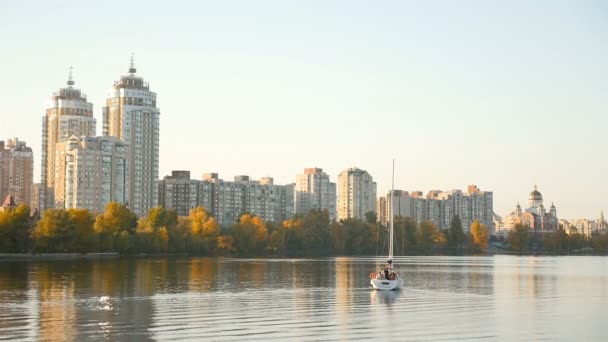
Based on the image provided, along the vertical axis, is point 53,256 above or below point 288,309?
above

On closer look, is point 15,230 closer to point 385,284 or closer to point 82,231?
point 82,231

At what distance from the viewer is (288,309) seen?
61.4m

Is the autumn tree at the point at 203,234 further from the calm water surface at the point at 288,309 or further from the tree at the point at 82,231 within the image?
the calm water surface at the point at 288,309

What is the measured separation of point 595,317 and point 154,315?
91.1ft

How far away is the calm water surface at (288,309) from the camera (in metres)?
48.6

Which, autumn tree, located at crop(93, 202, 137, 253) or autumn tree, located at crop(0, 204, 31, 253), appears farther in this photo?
autumn tree, located at crop(93, 202, 137, 253)

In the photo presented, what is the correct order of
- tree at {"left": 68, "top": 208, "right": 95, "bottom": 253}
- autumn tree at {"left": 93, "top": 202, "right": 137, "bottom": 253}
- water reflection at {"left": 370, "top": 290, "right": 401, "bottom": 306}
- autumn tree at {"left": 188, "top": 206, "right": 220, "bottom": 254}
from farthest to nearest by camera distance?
autumn tree at {"left": 188, "top": 206, "right": 220, "bottom": 254} < autumn tree at {"left": 93, "top": 202, "right": 137, "bottom": 253} < tree at {"left": 68, "top": 208, "right": 95, "bottom": 253} < water reflection at {"left": 370, "top": 290, "right": 401, "bottom": 306}

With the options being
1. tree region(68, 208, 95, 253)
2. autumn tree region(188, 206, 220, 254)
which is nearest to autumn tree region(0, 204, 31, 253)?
tree region(68, 208, 95, 253)

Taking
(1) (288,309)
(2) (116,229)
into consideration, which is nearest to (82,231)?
(2) (116,229)

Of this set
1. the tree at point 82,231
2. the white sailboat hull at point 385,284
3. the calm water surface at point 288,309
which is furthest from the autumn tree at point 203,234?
the white sailboat hull at point 385,284

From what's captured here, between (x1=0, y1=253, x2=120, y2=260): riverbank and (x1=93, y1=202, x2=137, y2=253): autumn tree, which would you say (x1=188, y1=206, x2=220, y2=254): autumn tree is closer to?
(x1=93, y1=202, x2=137, y2=253): autumn tree

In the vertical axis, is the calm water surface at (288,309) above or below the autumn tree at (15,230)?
below

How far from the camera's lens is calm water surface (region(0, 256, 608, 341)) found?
48.6 meters

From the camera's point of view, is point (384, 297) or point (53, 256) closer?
point (384, 297)
